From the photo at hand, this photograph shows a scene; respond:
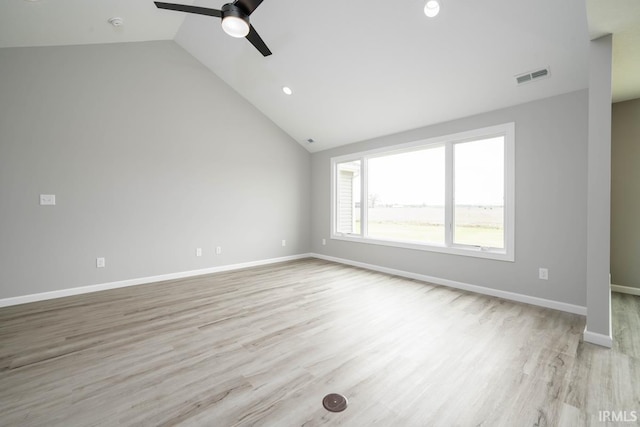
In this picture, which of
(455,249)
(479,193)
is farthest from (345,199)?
(479,193)

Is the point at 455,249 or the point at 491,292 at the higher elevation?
the point at 455,249

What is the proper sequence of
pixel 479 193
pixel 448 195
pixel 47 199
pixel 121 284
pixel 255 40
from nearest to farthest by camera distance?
pixel 255 40 < pixel 47 199 < pixel 479 193 < pixel 121 284 < pixel 448 195

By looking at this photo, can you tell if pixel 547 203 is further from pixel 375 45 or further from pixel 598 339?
pixel 375 45

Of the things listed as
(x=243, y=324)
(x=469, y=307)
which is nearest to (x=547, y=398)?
(x=469, y=307)

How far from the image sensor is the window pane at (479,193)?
3717 mm

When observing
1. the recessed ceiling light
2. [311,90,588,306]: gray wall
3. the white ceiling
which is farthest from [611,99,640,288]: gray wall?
the recessed ceiling light

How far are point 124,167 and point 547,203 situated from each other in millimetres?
5816

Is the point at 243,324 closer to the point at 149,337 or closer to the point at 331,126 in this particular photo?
the point at 149,337

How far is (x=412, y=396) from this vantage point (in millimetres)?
1720

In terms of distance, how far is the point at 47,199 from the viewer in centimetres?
349

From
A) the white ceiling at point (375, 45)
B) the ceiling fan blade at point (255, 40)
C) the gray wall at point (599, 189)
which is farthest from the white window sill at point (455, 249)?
the ceiling fan blade at point (255, 40)

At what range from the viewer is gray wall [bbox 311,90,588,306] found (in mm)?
3035

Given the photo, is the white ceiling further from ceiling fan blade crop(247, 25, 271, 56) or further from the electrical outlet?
the electrical outlet

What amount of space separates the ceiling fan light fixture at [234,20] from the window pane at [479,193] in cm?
336
